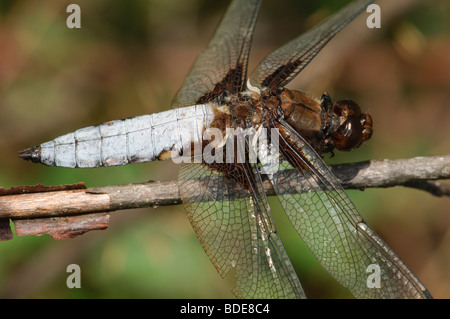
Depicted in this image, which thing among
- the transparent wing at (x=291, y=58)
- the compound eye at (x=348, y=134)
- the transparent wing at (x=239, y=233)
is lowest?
the transparent wing at (x=239, y=233)

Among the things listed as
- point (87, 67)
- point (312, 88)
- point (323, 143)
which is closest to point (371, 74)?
point (312, 88)

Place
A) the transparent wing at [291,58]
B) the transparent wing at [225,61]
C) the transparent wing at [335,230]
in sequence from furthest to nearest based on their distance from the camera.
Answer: the transparent wing at [225,61]
the transparent wing at [291,58]
the transparent wing at [335,230]

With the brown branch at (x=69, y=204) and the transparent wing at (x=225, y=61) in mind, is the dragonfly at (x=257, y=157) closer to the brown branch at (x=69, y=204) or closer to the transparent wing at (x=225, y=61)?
the transparent wing at (x=225, y=61)

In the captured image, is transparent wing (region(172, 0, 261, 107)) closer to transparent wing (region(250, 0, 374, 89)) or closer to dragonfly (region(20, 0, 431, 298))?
dragonfly (region(20, 0, 431, 298))

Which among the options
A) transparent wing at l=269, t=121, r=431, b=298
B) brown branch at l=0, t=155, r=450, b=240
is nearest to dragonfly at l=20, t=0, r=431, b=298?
transparent wing at l=269, t=121, r=431, b=298

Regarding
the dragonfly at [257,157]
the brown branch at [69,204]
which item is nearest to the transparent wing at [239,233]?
the dragonfly at [257,157]

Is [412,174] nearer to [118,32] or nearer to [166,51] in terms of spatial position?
[166,51]
